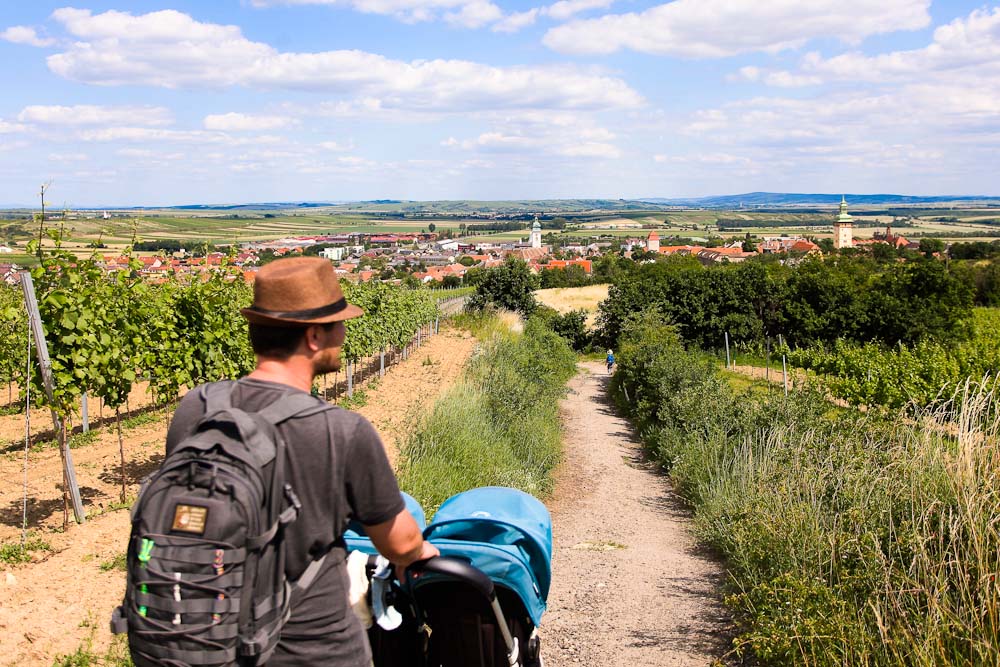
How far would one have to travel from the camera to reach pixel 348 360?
14367 millimetres

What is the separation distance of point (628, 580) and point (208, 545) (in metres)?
4.67

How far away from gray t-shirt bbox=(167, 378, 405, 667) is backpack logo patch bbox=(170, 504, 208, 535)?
0.70 feet

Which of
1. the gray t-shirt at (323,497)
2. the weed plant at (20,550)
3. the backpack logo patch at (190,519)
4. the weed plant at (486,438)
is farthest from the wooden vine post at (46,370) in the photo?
the backpack logo patch at (190,519)

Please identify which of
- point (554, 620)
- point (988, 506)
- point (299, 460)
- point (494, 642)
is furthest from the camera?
point (554, 620)

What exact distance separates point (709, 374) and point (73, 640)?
42.7 feet

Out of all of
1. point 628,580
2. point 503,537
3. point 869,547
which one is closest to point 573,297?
point 628,580

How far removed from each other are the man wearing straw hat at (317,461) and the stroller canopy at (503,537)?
52cm

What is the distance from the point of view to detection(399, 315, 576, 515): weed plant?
22.8 ft

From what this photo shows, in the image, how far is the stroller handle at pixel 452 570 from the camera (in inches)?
85.1

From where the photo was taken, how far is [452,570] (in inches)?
86.4

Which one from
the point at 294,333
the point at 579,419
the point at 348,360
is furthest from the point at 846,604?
the point at 579,419

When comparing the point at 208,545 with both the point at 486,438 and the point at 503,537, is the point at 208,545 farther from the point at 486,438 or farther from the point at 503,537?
the point at 486,438

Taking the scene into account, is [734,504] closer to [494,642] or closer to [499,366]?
[494,642]

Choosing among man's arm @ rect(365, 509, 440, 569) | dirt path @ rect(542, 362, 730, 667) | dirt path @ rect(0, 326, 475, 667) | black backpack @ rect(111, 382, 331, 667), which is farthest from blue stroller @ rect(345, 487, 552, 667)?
dirt path @ rect(0, 326, 475, 667)
